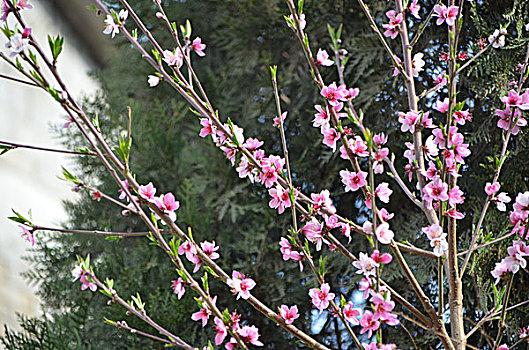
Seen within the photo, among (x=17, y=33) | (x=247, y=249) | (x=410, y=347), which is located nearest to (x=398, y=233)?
(x=410, y=347)

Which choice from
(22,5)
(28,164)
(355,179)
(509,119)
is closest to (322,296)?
(355,179)

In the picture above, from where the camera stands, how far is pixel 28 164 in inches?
106

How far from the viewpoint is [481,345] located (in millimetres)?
998

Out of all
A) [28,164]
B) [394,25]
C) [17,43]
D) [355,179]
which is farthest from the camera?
[28,164]

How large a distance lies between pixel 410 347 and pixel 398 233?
9.8 inches

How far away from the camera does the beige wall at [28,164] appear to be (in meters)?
2.44

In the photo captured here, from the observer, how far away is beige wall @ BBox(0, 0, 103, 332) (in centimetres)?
244

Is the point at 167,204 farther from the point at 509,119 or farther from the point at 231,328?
the point at 509,119

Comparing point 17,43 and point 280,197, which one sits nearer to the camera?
point 17,43

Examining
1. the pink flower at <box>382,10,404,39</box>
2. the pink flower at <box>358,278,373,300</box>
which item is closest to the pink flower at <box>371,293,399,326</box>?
the pink flower at <box>358,278,373,300</box>

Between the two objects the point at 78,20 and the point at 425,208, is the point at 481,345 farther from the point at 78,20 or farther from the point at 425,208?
the point at 78,20

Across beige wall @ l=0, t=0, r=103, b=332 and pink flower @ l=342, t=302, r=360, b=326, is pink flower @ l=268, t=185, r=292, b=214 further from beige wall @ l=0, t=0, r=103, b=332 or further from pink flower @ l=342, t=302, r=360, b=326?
beige wall @ l=0, t=0, r=103, b=332

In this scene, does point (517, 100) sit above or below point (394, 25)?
below

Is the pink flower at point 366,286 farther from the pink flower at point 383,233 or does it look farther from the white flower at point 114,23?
the white flower at point 114,23
